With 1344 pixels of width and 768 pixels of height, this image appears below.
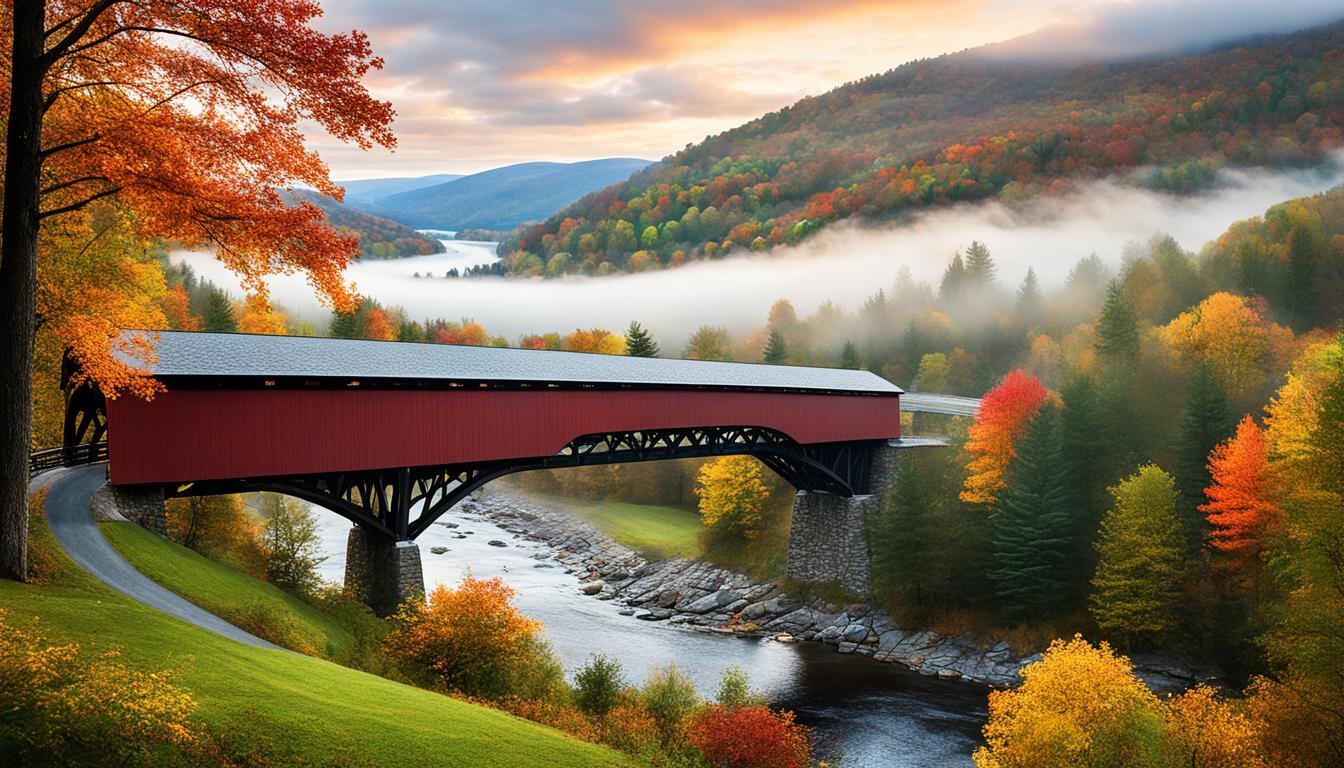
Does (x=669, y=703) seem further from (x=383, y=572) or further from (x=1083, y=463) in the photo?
(x=1083, y=463)

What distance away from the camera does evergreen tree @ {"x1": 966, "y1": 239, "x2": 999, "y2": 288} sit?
3418 inches

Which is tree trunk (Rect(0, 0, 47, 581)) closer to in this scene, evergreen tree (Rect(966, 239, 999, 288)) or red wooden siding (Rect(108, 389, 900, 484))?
red wooden siding (Rect(108, 389, 900, 484))

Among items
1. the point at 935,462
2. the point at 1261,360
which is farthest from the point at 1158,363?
the point at 935,462

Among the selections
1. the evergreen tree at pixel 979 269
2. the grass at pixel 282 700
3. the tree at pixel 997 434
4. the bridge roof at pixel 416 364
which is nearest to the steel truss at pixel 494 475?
the bridge roof at pixel 416 364

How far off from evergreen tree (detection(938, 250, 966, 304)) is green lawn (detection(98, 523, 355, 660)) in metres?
75.5

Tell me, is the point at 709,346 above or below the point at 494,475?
above

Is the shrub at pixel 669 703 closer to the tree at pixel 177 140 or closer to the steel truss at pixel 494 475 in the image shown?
the steel truss at pixel 494 475

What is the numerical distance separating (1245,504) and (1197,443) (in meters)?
3.99

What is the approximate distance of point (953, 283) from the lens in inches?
3472

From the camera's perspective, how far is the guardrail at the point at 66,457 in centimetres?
2202

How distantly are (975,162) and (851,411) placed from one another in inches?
3312

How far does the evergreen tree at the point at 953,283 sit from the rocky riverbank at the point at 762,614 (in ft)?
157

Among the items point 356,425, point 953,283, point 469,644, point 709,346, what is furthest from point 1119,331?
point 953,283

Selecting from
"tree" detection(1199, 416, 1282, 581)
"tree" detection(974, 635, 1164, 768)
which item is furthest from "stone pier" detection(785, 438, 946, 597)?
"tree" detection(974, 635, 1164, 768)
